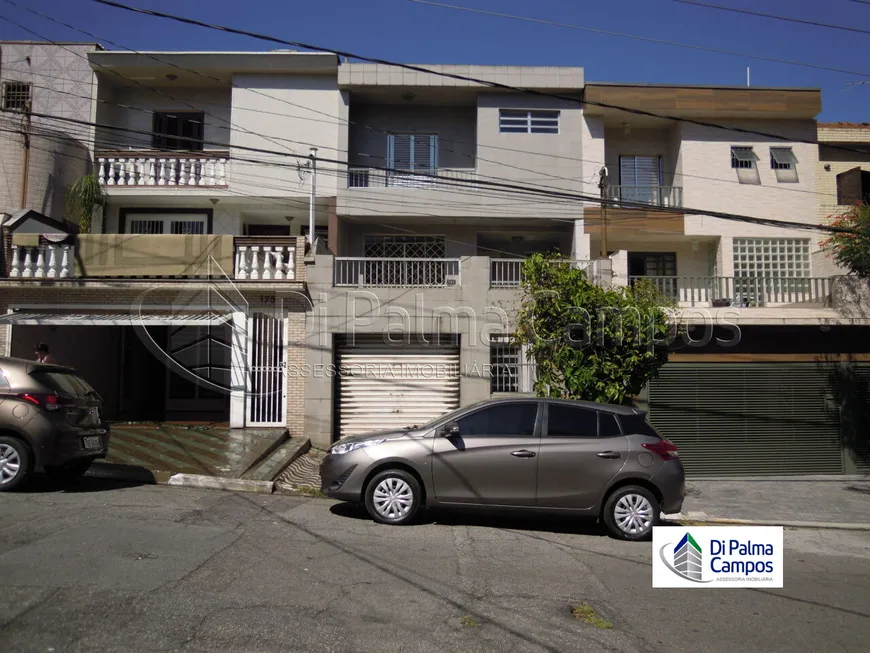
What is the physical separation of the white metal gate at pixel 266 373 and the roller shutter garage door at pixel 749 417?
768 cm

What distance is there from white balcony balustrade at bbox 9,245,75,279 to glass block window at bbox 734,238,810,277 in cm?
1550

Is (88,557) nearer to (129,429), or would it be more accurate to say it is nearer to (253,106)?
(129,429)

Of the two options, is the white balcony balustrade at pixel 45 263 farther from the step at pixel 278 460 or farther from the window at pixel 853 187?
the window at pixel 853 187

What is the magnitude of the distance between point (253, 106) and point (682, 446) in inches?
510

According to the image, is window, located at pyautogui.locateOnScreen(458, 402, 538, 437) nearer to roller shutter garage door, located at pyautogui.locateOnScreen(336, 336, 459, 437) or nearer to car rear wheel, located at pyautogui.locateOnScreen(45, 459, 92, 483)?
car rear wheel, located at pyautogui.locateOnScreen(45, 459, 92, 483)

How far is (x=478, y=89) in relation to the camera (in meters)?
17.1

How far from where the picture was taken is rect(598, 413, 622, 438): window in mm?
7996

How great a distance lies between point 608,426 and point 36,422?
22.3 ft

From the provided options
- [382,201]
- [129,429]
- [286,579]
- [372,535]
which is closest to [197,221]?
[382,201]

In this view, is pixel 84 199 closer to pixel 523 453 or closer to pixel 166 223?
pixel 166 223

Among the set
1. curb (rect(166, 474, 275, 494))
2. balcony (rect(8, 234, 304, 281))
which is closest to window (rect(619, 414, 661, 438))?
curb (rect(166, 474, 275, 494))

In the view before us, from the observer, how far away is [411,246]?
703 inches

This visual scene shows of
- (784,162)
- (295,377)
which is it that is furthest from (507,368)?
(784,162)

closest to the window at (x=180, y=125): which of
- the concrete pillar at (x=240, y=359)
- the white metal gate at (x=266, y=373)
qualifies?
the concrete pillar at (x=240, y=359)
